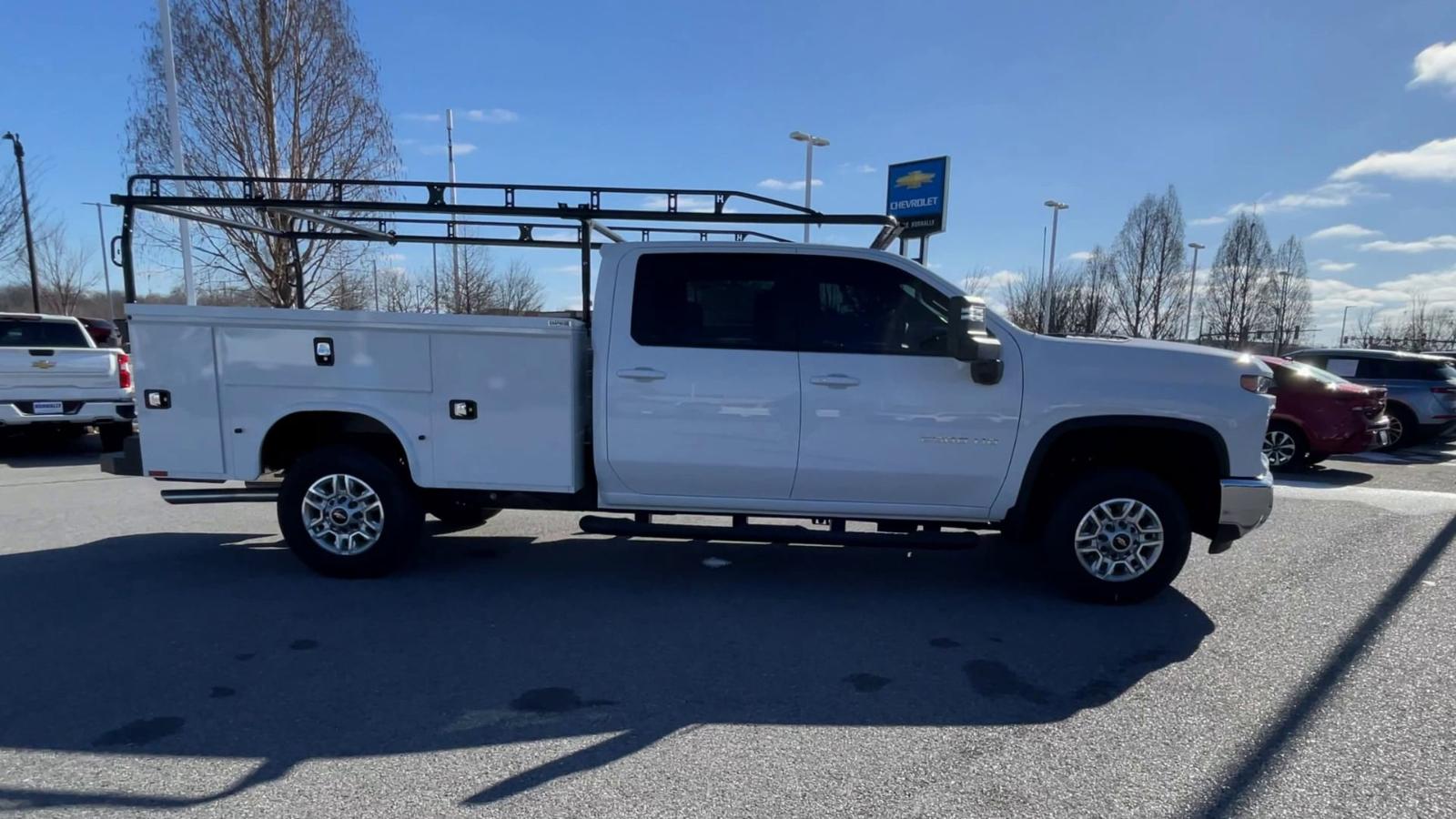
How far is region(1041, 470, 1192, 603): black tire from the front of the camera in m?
4.65

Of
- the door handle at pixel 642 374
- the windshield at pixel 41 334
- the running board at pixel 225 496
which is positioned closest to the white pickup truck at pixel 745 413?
the door handle at pixel 642 374

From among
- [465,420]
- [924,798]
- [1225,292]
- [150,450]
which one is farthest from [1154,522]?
[1225,292]

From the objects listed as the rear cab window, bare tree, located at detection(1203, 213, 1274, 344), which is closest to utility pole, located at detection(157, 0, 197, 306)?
the rear cab window

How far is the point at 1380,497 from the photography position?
328 inches

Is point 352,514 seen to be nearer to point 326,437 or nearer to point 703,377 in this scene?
point 326,437

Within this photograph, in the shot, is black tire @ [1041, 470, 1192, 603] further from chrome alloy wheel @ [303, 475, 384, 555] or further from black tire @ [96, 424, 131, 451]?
black tire @ [96, 424, 131, 451]

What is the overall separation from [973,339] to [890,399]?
1.91 feet

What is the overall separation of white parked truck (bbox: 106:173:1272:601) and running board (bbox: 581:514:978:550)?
0.02 meters

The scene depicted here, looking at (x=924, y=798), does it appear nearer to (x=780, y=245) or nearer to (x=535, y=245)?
(x=780, y=245)

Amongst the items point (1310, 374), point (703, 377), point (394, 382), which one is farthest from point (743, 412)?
point (1310, 374)

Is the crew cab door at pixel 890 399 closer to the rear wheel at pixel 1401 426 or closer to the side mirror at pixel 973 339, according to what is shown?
the side mirror at pixel 973 339

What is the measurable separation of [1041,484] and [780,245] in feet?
7.38

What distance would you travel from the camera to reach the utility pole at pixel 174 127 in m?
11.7

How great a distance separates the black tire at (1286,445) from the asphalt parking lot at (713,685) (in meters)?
4.25
